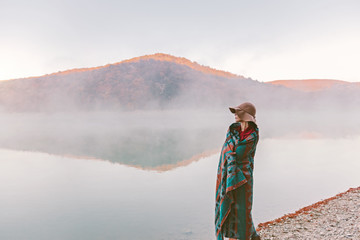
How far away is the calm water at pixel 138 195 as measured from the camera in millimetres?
6402

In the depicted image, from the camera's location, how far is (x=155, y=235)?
5.98m

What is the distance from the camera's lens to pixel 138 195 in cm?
914

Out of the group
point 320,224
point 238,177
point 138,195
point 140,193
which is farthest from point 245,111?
point 140,193

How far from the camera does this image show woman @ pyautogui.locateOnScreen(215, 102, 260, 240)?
9.21 ft

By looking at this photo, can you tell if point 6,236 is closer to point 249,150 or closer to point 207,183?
point 249,150

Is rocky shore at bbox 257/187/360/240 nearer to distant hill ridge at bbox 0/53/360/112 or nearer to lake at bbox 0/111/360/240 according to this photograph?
lake at bbox 0/111/360/240

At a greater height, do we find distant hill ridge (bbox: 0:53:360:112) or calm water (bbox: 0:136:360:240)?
distant hill ridge (bbox: 0:53:360:112)

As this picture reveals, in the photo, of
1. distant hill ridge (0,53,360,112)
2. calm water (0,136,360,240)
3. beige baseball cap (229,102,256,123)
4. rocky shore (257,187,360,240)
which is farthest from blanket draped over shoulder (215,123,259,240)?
distant hill ridge (0,53,360,112)

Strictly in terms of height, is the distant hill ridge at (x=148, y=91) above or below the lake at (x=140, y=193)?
above

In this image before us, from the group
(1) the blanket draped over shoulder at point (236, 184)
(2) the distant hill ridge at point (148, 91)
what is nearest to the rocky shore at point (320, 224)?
(1) the blanket draped over shoulder at point (236, 184)

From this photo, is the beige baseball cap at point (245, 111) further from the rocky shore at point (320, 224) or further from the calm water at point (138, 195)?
the calm water at point (138, 195)

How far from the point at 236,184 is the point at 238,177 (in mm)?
69

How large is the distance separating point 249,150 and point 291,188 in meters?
7.38

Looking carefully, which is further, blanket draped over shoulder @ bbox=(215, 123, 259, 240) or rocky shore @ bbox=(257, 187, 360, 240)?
rocky shore @ bbox=(257, 187, 360, 240)
